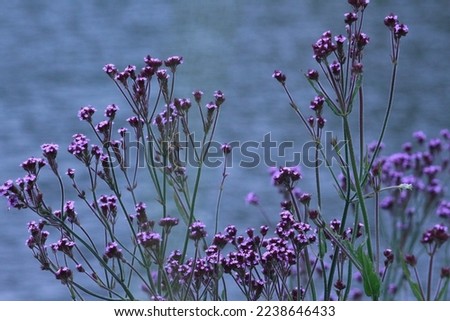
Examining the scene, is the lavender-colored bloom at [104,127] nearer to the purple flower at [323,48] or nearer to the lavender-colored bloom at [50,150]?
the lavender-colored bloom at [50,150]

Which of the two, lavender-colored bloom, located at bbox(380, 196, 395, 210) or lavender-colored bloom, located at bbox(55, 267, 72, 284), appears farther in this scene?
lavender-colored bloom, located at bbox(380, 196, 395, 210)

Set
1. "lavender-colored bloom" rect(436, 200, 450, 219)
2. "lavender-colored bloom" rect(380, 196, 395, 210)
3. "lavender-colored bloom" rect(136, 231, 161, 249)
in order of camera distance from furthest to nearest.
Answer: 1. "lavender-colored bloom" rect(380, 196, 395, 210)
2. "lavender-colored bloom" rect(436, 200, 450, 219)
3. "lavender-colored bloom" rect(136, 231, 161, 249)

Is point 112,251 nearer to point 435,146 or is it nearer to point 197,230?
point 197,230

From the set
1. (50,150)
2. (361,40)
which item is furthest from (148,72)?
(361,40)

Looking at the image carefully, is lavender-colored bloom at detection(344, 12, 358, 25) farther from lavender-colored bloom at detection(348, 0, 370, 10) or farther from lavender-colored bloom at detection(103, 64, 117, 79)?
lavender-colored bloom at detection(103, 64, 117, 79)

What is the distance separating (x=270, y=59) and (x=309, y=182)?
398 millimetres

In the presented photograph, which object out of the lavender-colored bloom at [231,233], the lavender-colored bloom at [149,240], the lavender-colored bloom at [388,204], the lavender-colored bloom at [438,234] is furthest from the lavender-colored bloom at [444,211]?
the lavender-colored bloom at [149,240]

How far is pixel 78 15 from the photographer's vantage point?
2172mm

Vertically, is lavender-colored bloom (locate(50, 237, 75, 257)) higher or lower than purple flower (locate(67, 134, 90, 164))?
lower

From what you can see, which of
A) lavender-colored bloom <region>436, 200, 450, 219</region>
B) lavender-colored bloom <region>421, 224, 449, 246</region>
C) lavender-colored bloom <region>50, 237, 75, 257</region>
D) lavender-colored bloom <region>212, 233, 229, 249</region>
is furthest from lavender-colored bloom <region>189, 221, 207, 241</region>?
lavender-colored bloom <region>436, 200, 450, 219</region>
